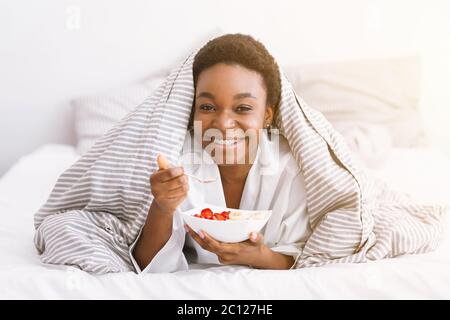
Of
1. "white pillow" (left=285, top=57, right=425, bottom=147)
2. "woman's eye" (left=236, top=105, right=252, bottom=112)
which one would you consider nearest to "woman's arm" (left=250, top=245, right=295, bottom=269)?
"woman's eye" (left=236, top=105, right=252, bottom=112)

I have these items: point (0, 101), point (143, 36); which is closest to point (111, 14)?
point (143, 36)

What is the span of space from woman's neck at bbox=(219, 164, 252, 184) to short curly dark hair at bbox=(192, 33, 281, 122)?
0.48ft

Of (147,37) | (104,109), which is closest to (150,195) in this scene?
(104,109)

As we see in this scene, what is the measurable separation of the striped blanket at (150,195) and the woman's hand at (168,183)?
0.55 ft

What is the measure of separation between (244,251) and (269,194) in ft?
0.63

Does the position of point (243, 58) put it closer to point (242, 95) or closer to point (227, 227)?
point (242, 95)

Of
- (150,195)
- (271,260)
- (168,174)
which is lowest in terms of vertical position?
(271,260)

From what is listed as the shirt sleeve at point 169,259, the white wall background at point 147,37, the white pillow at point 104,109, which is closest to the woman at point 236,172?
the shirt sleeve at point 169,259

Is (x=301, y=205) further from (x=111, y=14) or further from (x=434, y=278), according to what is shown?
(x=111, y=14)

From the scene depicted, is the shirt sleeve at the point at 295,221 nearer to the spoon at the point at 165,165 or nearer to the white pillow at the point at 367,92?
the spoon at the point at 165,165

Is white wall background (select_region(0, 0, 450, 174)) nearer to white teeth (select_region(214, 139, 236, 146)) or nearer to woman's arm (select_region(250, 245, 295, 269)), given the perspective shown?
white teeth (select_region(214, 139, 236, 146))

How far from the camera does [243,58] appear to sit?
1.16 m

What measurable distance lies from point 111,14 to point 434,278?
1653 mm

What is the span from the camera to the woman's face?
3.73 ft
